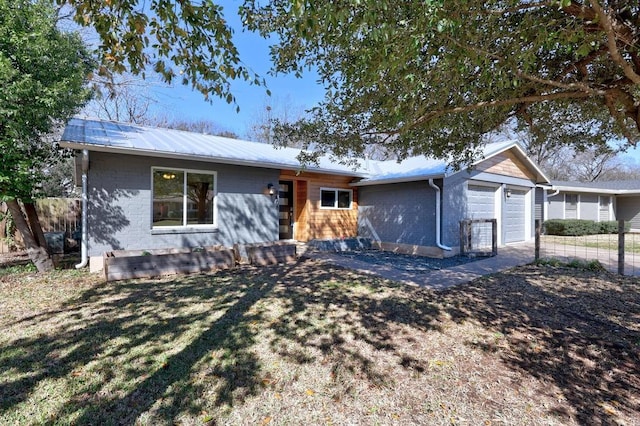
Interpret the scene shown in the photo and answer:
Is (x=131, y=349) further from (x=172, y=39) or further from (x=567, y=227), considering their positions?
(x=567, y=227)

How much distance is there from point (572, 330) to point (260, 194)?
778 cm

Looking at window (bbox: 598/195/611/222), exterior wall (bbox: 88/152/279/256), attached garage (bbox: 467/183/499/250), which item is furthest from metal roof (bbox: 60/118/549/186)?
window (bbox: 598/195/611/222)

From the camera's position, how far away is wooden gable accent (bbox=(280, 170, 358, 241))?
37.1 feet

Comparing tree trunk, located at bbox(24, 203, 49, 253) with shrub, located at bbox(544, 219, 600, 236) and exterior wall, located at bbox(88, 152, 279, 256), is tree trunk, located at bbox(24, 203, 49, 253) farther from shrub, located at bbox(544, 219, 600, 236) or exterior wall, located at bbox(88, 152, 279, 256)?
shrub, located at bbox(544, 219, 600, 236)

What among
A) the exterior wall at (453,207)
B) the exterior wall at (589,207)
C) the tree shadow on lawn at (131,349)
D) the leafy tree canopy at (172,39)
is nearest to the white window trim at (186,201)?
the tree shadow on lawn at (131,349)

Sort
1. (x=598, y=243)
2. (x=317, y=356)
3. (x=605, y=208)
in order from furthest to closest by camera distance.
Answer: (x=605, y=208) < (x=598, y=243) < (x=317, y=356)

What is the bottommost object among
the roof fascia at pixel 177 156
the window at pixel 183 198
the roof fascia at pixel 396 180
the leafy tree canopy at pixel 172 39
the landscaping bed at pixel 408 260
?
the landscaping bed at pixel 408 260

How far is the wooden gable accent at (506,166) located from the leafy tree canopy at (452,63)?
5271 millimetres

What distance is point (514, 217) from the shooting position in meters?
12.8

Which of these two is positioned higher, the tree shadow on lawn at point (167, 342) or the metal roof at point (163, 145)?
the metal roof at point (163, 145)

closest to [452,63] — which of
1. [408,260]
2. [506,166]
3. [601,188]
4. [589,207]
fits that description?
[408,260]

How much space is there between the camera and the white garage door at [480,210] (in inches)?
428

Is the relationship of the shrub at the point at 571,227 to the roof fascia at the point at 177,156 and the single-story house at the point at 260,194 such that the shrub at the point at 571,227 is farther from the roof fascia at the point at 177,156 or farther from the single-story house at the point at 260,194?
the roof fascia at the point at 177,156

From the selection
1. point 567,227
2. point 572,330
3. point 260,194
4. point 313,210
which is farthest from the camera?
point 567,227
